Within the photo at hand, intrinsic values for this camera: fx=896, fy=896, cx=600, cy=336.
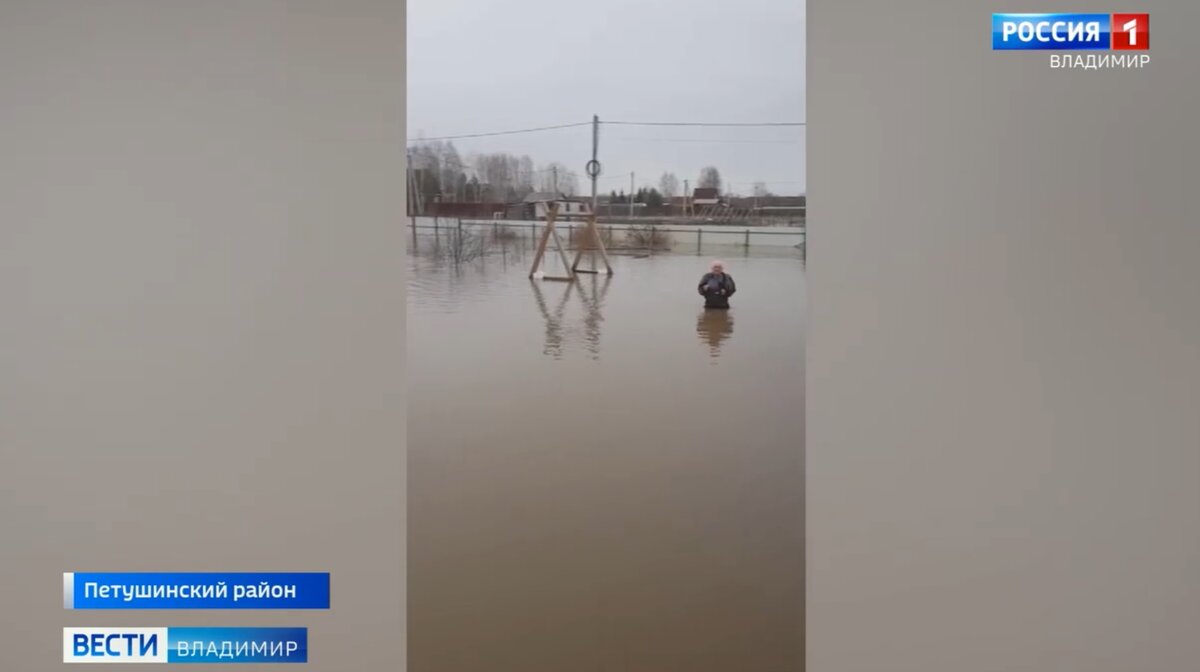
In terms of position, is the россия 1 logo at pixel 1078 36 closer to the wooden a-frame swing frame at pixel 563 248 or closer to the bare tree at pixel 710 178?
the bare tree at pixel 710 178

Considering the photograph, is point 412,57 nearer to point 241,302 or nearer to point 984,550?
point 241,302

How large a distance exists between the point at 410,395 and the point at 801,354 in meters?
0.95

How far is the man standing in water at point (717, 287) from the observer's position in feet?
7.16

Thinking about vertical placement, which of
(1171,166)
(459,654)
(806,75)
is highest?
(806,75)

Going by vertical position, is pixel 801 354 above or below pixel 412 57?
below

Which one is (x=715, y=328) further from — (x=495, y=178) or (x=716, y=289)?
(x=495, y=178)

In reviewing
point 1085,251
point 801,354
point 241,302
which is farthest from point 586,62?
point 1085,251

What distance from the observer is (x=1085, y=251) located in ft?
6.92

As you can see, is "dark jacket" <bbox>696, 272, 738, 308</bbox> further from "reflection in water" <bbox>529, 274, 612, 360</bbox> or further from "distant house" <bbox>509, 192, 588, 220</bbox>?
"distant house" <bbox>509, 192, 588, 220</bbox>
